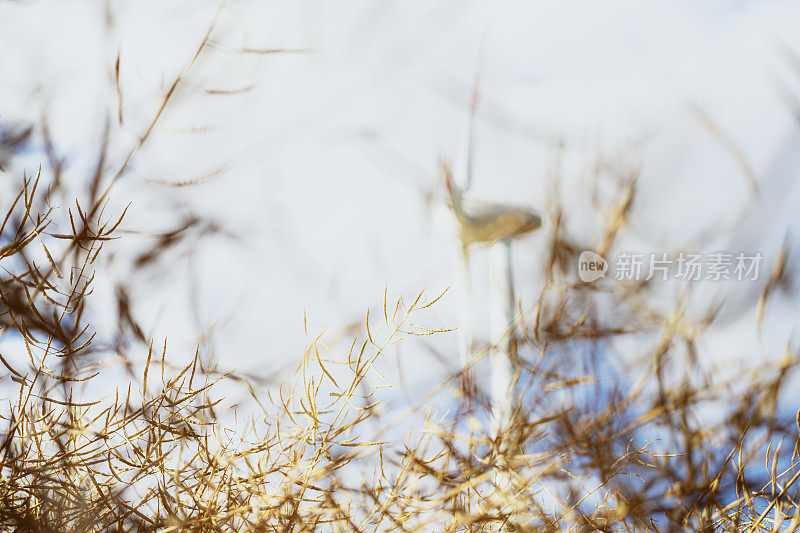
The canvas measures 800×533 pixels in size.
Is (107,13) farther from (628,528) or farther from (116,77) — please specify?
(628,528)

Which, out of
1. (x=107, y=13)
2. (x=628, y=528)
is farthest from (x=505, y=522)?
(x=107, y=13)

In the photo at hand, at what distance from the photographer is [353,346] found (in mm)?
839

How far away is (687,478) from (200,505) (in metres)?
0.82

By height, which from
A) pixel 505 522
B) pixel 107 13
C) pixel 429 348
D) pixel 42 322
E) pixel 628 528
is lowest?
pixel 628 528

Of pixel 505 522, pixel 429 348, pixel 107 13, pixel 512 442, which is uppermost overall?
pixel 107 13

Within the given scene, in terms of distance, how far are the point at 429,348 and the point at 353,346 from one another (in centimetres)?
33

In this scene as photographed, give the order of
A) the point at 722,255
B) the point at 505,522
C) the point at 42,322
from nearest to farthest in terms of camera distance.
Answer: the point at 42,322, the point at 505,522, the point at 722,255

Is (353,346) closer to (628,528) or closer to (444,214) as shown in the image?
(628,528)

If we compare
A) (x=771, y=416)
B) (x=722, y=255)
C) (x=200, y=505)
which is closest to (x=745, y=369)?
(x=771, y=416)

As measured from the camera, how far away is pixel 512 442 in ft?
Answer: 3.10

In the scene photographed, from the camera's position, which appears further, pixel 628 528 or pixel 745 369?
pixel 745 369

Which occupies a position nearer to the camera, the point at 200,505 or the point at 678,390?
the point at 200,505

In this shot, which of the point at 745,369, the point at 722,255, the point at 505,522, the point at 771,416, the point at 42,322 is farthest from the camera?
the point at 722,255

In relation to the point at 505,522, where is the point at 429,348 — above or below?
above
